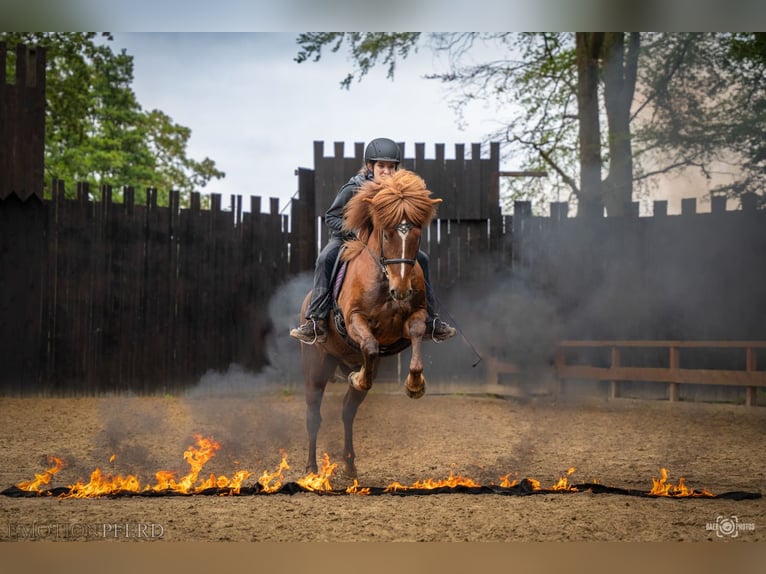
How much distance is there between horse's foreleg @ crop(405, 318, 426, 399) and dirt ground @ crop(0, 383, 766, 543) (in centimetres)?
66

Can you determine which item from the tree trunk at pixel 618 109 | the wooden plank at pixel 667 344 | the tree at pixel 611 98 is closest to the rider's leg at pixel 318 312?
the tree at pixel 611 98

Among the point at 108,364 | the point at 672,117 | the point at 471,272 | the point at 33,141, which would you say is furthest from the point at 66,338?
the point at 672,117

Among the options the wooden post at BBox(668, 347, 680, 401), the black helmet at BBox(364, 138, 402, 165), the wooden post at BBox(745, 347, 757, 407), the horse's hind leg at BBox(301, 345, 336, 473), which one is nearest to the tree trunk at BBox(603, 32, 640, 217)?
the wooden post at BBox(668, 347, 680, 401)

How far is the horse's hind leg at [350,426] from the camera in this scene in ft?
18.8

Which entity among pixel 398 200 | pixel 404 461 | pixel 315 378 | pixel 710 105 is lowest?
pixel 404 461

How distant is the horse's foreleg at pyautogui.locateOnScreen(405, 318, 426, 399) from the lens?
457 cm

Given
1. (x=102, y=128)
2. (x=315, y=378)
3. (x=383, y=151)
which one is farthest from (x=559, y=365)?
(x=102, y=128)

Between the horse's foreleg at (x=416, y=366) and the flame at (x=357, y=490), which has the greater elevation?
the horse's foreleg at (x=416, y=366)

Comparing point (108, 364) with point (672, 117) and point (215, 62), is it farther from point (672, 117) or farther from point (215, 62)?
point (672, 117)

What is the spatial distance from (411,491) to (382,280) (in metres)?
1.35

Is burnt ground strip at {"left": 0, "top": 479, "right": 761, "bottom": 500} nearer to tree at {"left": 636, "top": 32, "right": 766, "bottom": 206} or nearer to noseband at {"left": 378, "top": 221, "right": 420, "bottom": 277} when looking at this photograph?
noseband at {"left": 378, "top": 221, "right": 420, "bottom": 277}

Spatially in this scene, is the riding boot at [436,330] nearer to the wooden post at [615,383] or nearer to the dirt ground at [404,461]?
Result: the dirt ground at [404,461]

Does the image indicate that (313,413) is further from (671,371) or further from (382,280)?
(671,371)

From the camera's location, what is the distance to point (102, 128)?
1512 cm
